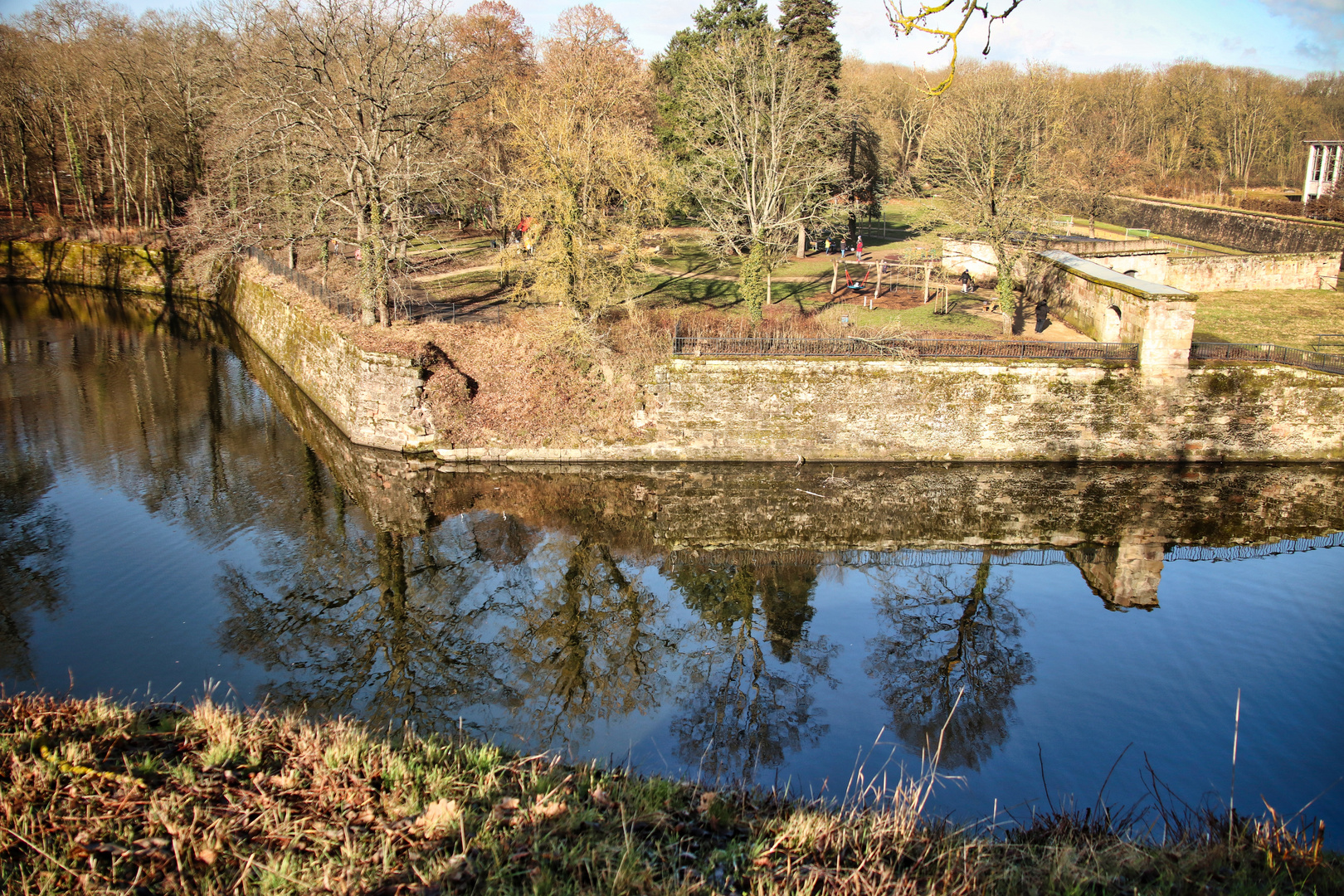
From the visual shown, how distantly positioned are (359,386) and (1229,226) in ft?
149

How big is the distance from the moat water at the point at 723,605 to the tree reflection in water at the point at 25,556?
7 centimetres

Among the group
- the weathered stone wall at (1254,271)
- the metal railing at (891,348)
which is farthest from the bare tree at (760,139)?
the weathered stone wall at (1254,271)

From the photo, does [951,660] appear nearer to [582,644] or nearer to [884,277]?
[582,644]

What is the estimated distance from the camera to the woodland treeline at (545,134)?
75.9 ft

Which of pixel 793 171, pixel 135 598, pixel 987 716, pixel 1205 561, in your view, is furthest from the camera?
pixel 793 171

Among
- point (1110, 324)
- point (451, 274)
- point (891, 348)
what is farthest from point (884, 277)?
point (451, 274)

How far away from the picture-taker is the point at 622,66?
3928 centimetres

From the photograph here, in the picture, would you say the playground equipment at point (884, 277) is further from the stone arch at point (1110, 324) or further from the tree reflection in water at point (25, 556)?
the tree reflection in water at point (25, 556)

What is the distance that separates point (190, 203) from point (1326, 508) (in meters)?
44.5

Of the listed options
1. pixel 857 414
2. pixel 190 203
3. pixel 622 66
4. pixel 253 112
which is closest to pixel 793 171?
pixel 857 414

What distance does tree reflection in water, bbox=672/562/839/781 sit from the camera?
34.0 ft

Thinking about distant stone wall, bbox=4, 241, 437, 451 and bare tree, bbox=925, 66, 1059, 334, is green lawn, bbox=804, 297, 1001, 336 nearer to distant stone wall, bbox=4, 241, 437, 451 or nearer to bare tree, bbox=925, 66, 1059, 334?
bare tree, bbox=925, 66, 1059, 334

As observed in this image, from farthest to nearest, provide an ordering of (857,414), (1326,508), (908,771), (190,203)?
1. (190,203)
2. (857,414)
3. (1326,508)
4. (908,771)

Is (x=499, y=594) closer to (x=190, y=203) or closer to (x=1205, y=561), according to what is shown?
(x=1205, y=561)
